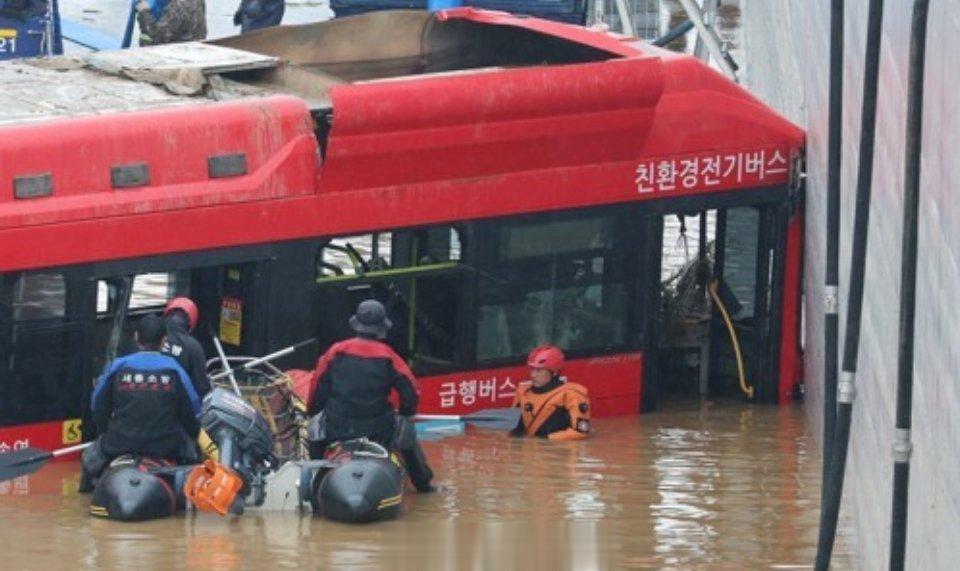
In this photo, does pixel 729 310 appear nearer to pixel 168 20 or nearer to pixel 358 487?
pixel 358 487

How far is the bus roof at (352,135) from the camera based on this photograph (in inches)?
577

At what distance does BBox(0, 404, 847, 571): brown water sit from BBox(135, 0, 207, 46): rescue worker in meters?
9.11

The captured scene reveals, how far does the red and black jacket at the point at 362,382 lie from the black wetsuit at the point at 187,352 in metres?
0.66

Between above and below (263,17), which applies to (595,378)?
below

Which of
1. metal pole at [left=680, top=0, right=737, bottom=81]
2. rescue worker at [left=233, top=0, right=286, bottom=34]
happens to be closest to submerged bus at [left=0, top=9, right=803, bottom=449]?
metal pole at [left=680, top=0, right=737, bottom=81]

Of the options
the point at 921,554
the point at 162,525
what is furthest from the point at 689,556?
the point at 921,554

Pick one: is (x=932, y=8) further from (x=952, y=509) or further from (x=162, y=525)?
(x=162, y=525)

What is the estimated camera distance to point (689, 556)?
13.5 meters

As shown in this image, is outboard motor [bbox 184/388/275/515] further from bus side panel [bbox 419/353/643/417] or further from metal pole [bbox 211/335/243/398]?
bus side panel [bbox 419/353/643/417]

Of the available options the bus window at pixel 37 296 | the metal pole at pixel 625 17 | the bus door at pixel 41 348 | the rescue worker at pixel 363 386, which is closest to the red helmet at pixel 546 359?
the rescue worker at pixel 363 386

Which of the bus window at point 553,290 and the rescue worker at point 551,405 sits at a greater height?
the bus window at point 553,290

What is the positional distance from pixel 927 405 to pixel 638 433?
21.8 ft

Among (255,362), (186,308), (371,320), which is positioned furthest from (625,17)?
(371,320)

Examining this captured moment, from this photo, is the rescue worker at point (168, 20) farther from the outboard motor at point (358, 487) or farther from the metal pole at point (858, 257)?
the metal pole at point (858, 257)
